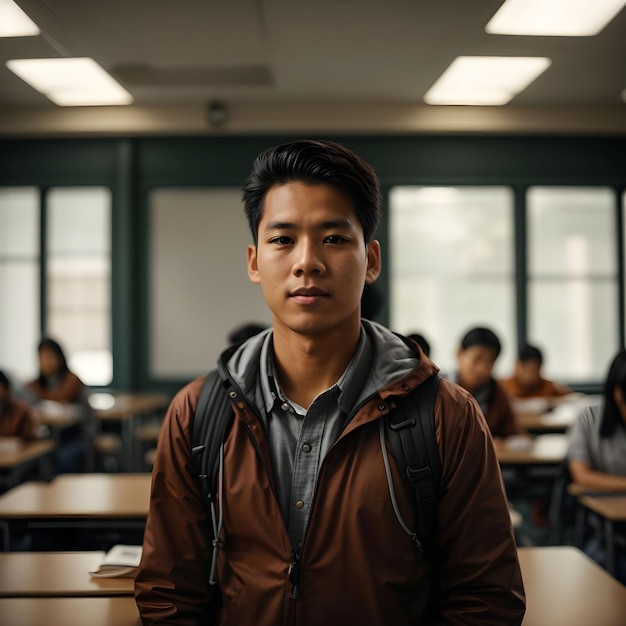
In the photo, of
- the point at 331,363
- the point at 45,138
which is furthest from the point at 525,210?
the point at 331,363

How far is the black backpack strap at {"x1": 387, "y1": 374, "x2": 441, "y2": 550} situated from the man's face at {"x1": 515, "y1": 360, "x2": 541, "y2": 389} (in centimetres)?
397

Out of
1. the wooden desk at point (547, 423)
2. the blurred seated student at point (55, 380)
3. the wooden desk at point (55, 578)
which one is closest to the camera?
the wooden desk at point (55, 578)

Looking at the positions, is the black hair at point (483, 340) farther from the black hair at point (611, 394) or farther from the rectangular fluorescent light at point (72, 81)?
the rectangular fluorescent light at point (72, 81)

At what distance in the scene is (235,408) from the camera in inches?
45.8

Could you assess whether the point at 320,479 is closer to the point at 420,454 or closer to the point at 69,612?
the point at 420,454

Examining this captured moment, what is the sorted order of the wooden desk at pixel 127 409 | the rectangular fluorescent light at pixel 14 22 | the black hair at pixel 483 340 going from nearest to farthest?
1. the black hair at pixel 483 340
2. the rectangular fluorescent light at pixel 14 22
3. the wooden desk at pixel 127 409

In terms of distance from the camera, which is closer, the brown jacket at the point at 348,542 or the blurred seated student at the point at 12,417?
the brown jacket at the point at 348,542

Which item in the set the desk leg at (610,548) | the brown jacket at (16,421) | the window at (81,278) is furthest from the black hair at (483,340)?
the window at (81,278)

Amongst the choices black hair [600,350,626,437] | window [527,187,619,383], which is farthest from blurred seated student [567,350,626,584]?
window [527,187,619,383]

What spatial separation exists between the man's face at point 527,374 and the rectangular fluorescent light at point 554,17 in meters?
2.20

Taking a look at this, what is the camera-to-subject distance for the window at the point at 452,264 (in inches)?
240

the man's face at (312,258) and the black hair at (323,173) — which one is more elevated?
the black hair at (323,173)

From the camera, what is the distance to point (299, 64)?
479 cm

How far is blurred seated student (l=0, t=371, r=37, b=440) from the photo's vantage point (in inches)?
143
